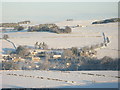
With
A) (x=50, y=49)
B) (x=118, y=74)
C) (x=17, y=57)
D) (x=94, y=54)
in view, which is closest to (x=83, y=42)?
(x=50, y=49)

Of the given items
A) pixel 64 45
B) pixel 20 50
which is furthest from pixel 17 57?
pixel 64 45

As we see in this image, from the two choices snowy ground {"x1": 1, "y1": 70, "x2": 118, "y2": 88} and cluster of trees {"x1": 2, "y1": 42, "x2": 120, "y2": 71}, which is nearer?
snowy ground {"x1": 1, "y1": 70, "x2": 118, "y2": 88}

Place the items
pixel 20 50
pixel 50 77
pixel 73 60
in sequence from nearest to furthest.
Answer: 1. pixel 50 77
2. pixel 73 60
3. pixel 20 50

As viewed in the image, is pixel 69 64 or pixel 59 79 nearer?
pixel 59 79

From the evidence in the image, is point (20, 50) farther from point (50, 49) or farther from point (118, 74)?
point (118, 74)

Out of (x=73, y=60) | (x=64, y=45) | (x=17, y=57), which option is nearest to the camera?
(x=73, y=60)

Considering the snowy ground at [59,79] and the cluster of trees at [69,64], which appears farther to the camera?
the cluster of trees at [69,64]

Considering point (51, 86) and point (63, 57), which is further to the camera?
point (63, 57)
